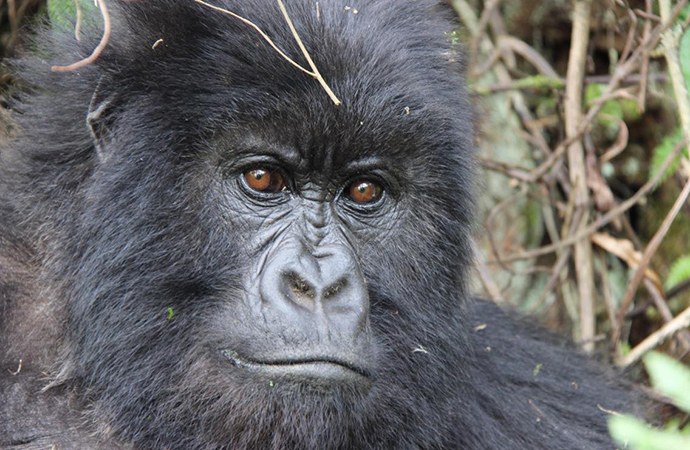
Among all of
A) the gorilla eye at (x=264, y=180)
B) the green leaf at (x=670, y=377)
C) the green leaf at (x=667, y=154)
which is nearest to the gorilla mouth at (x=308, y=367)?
the gorilla eye at (x=264, y=180)

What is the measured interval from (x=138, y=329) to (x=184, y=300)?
0.18 m

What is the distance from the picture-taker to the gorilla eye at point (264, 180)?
9.69 ft

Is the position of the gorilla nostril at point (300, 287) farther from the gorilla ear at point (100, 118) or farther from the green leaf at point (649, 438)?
the green leaf at point (649, 438)

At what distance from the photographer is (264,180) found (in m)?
2.97

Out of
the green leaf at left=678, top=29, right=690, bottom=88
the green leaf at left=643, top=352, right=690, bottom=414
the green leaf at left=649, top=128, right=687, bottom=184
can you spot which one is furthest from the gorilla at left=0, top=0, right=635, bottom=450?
the green leaf at left=649, top=128, right=687, bottom=184

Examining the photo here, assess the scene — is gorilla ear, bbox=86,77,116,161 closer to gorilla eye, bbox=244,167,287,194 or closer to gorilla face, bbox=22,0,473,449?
gorilla face, bbox=22,0,473,449

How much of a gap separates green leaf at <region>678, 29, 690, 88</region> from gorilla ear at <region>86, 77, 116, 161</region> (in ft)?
8.87

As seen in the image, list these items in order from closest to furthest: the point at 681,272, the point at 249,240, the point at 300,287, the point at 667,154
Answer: the point at 300,287, the point at 249,240, the point at 681,272, the point at 667,154

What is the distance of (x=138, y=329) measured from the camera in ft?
9.20

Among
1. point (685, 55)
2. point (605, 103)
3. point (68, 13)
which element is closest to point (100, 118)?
point (68, 13)

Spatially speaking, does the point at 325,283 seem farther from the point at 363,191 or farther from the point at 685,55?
the point at 685,55

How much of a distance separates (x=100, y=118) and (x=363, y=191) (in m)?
0.98

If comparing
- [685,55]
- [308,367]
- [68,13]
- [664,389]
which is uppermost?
[685,55]

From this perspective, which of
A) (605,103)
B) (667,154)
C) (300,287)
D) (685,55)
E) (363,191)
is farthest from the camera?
(605,103)
